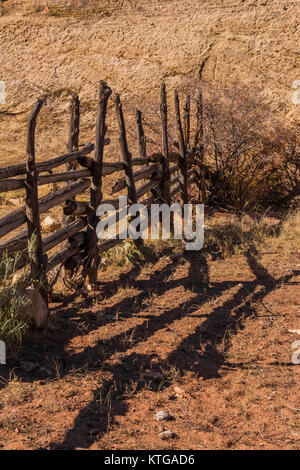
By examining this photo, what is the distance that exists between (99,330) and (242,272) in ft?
8.33

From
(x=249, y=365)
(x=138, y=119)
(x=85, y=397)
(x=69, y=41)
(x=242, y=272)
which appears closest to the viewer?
(x=85, y=397)

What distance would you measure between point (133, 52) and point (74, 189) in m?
7.04

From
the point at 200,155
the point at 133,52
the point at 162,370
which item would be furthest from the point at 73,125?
the point at 133,52

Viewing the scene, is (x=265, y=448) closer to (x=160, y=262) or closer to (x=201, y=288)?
(x=201, y=288)

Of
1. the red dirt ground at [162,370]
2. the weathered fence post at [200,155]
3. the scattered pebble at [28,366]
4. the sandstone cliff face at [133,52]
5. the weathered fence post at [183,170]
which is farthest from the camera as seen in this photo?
the sandstone cliff face at [133,52]

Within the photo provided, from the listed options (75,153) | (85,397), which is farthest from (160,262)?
(85,397)

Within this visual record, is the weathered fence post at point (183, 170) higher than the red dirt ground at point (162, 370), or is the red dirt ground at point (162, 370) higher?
the weathered fence post at point (183, 170)

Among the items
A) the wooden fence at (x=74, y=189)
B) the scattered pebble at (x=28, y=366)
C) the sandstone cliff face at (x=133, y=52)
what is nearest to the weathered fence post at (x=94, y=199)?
the wooden fence at (x=74, y=189)

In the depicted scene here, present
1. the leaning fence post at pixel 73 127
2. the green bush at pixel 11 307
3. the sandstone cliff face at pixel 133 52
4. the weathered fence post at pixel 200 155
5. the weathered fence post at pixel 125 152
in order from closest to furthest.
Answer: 1. the green bush at pixel 11 307
2. the leaning fence post at pixel 73 127
3. the weathered fence post at pixel 125 152
4. the weathered fence post at pixel 200 155
5. the sandstone cliff face at pixel 133 52

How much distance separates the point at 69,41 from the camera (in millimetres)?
12023

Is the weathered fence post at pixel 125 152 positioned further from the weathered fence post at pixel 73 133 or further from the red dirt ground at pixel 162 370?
the red dirt ground at pixel 162 370

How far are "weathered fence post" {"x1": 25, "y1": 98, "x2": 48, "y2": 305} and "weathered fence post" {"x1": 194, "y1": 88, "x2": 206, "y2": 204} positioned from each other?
19.4 ft

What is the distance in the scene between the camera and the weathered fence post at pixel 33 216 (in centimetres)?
452

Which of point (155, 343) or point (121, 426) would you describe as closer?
point (121, 426)
